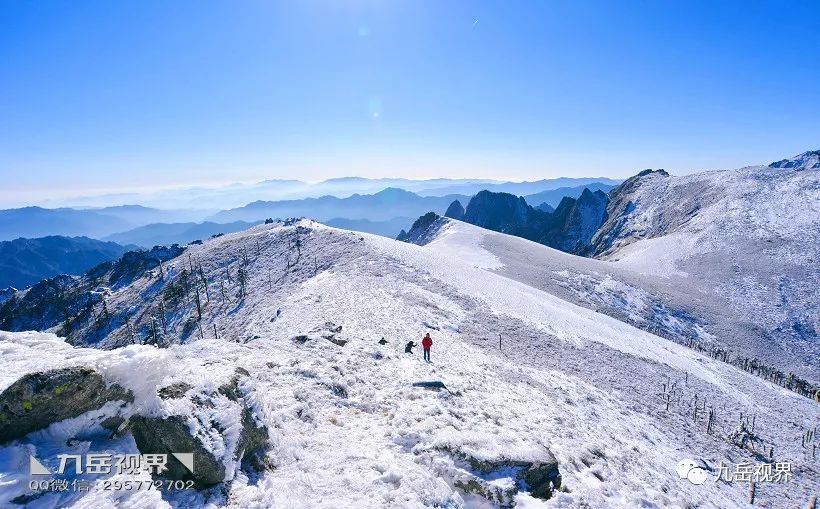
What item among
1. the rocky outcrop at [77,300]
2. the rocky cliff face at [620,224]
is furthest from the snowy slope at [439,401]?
the rocky cliff face at [620,224]

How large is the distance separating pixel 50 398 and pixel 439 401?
13.6m

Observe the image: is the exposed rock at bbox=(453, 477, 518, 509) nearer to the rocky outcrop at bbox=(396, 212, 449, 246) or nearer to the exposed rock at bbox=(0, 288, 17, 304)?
the rocky outcrop at bbox=(396, 212, 449, 246)

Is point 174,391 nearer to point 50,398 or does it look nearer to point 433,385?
point 50,398

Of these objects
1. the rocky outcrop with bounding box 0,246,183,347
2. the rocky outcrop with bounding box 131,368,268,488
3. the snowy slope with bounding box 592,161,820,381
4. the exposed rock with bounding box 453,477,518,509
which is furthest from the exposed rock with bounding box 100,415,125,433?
the rocky outcrop with bounding box 0,246,183,347

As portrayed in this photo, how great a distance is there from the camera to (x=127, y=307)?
99.4 metres

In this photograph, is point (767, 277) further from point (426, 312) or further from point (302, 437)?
point (302, 437)

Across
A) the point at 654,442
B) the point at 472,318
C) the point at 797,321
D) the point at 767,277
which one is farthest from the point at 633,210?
the point at 654,442

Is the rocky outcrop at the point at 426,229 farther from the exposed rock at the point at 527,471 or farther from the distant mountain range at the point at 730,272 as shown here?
the exposed rock at the point at 527,471

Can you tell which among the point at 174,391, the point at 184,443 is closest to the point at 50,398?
the point at 174,391

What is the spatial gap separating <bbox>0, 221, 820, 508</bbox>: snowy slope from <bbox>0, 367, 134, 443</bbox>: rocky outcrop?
0.89ft

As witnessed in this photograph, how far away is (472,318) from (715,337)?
50.0 meters

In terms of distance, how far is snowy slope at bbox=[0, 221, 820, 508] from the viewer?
1096 cm

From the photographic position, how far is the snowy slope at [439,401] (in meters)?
11.0

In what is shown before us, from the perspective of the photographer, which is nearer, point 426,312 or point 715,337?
point 426,312
